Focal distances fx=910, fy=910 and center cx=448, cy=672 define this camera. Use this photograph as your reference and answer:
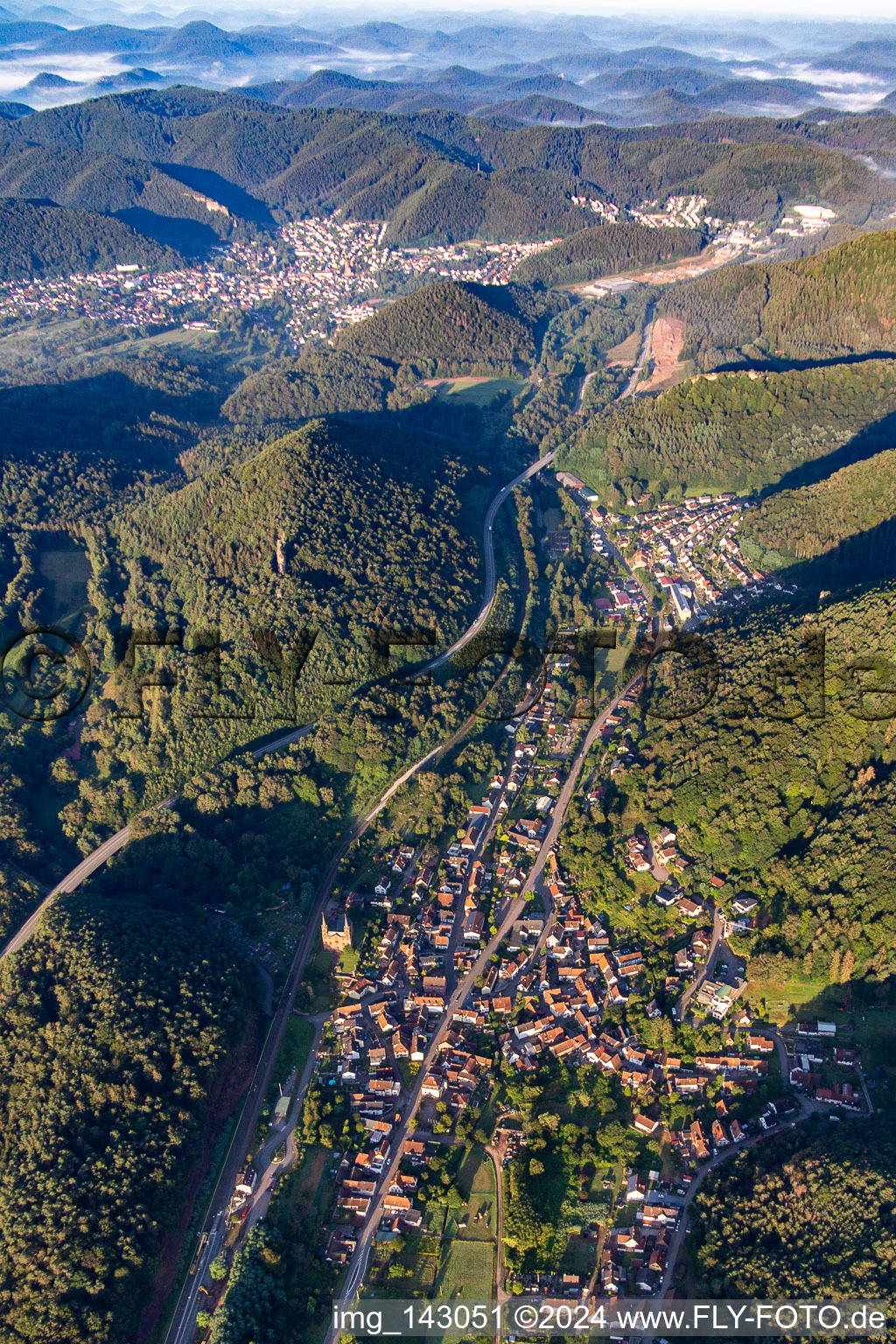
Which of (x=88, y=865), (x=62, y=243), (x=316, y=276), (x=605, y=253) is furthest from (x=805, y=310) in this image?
(x=62, y=243)

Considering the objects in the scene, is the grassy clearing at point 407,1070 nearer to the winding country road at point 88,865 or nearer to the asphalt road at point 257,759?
the asphalt road at point 257,759

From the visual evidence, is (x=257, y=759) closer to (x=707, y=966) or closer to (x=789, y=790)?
(x=707, y=966)

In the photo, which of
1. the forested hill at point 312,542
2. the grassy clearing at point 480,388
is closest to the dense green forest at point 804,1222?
the forested hill at point 312,542

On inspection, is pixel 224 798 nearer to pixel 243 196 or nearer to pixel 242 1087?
pixel 242 1087

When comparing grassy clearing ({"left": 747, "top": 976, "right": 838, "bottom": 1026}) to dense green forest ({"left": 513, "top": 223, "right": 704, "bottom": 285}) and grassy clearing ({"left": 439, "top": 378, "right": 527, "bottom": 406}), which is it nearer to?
grassy clearing ({"left": 439, "top": 378, "right": 527, "bottom": 406})

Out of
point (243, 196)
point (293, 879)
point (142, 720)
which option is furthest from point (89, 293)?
point (293, 879)
